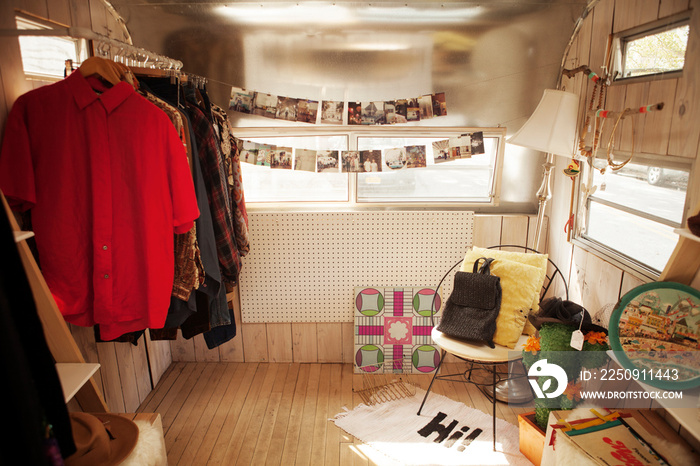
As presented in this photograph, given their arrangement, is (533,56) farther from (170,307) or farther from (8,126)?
(8,126)

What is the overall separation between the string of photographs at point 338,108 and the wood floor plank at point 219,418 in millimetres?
1745

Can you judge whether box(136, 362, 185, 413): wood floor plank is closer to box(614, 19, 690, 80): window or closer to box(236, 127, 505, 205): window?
box(236, 127, 505, 205): window

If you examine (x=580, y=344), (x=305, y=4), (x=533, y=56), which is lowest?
(x=580, y=344)

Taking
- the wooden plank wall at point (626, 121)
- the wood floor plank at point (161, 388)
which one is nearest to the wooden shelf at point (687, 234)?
the wooden plank wall at point (626, 121)

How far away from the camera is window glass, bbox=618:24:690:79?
68.7 inches

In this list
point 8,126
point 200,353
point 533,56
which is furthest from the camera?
point 200,353

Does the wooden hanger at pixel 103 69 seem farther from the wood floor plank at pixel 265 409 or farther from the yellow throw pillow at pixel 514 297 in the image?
the yellow throw pillow at pixel 514 297

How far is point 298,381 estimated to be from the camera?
287 centimetres

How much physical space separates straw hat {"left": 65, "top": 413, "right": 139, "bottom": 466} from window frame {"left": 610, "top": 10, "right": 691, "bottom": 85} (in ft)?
8.35

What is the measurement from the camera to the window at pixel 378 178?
2.80m

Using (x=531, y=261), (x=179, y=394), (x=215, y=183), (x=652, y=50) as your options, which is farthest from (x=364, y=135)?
(x=179, y=394)

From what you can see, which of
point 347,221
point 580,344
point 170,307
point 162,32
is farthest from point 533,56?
point 170,307

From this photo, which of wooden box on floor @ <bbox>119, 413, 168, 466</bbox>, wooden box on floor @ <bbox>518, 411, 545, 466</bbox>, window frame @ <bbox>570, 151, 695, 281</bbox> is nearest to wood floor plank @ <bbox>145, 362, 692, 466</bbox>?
wooden box on floor @ <bbox>518, 411, 545, 466</bbox>

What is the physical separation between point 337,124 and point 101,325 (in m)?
1.72
